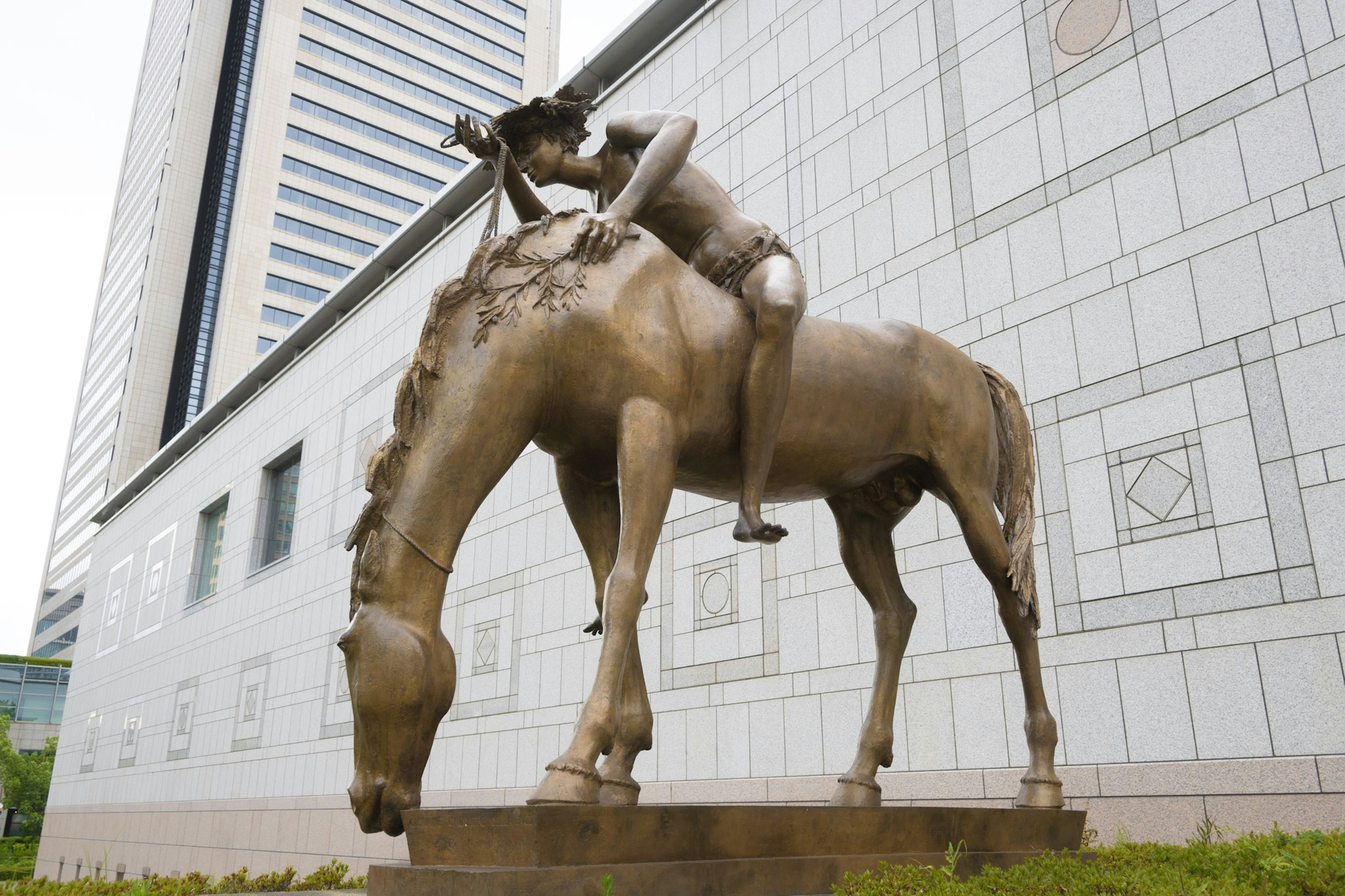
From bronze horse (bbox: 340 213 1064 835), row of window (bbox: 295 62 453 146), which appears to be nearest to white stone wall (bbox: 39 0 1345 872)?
bronze horse (bbox: 340 213 1064 835)

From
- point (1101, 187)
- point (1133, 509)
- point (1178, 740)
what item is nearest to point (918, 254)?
point (1101, 187)

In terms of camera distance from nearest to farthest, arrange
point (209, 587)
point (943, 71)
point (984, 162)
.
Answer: point (984, 162) < point (943, 71) < point (209, 587)

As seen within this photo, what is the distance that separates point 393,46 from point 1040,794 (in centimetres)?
5682

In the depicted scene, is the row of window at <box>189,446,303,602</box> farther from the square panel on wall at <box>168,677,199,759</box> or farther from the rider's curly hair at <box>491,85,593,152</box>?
the rider's curly hair at <box>491,85,593,152</box>

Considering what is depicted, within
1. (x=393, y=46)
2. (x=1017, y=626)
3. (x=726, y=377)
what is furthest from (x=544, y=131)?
(x=393, y=46)

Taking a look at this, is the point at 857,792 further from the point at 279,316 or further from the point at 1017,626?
the point at 279,316

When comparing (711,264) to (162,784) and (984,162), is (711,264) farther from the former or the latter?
(162,784)

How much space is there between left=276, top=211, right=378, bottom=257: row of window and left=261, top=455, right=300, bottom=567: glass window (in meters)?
30.1

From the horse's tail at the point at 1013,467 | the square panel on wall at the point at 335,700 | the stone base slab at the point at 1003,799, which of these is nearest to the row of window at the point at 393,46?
the square panel on wall at the point at 335,700

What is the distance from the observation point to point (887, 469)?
4.34 metres

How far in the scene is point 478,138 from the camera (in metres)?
3.77

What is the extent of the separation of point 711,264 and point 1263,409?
4.30 m

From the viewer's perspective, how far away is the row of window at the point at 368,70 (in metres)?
51.7

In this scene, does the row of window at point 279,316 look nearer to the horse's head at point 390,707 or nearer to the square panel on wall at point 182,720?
the square panel on wall at point 182,720
